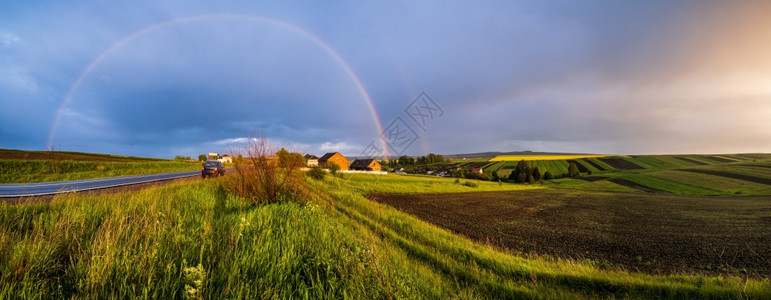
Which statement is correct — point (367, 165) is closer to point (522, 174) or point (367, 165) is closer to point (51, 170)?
point (522, 174)

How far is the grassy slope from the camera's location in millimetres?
2771

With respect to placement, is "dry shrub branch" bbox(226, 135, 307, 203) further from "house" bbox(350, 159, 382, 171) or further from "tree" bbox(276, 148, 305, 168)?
"house" bbox(350, 159, 382, 171)

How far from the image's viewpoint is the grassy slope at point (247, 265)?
9.09 feet

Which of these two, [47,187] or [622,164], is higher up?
[47,187]

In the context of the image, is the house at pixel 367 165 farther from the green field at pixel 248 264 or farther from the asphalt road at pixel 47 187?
the green field at pixel 248 264

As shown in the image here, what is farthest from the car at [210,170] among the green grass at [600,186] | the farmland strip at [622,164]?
the farmland strip at [622,164]

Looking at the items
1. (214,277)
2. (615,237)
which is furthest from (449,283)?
(615,237)

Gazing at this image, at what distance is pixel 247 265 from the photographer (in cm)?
337

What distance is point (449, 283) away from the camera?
14.2 feet

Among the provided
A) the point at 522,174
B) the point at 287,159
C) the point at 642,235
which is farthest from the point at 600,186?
the point at 287,159

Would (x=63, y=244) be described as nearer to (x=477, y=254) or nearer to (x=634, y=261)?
(x=477, y=254)

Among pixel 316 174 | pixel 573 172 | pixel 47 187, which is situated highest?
pixel 47 187

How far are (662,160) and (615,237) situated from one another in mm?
87467

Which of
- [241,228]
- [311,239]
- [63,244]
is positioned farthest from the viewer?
[311,239]
